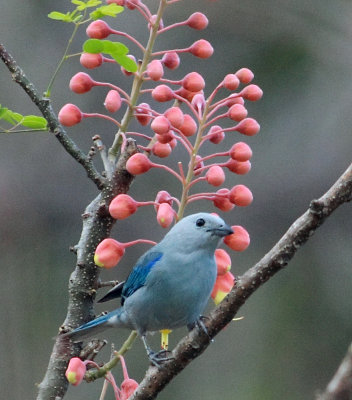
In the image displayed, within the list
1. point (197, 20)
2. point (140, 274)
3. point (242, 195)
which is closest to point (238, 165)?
point (242, 195)

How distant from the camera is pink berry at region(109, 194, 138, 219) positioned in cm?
287

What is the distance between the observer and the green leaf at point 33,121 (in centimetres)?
310

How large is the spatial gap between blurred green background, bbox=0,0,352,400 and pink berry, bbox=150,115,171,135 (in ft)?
14.8

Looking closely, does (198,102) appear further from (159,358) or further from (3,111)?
(159,358)

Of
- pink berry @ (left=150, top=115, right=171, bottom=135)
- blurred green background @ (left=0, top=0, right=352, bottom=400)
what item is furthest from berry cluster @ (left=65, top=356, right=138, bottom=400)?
blurred green background @ (left=0, top=0, right=352, bottom=400)

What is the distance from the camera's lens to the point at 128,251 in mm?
7613

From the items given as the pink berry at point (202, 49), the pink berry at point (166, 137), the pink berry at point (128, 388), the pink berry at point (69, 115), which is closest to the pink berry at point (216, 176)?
the pink berry at point (166, 137)

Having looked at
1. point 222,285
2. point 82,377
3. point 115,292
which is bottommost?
→ point 115,292

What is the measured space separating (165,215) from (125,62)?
1.92 feet

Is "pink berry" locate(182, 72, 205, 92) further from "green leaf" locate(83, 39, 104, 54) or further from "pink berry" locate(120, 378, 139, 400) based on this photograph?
"pink berry" locate(120, 378, 139, 400)

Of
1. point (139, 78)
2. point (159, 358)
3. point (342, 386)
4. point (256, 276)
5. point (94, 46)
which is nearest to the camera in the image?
point (342, 386)

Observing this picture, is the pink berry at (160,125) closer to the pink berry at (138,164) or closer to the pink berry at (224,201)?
the pink berry at (138,164)

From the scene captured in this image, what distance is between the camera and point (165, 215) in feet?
9.10

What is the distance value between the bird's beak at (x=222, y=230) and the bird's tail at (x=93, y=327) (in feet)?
1.91
